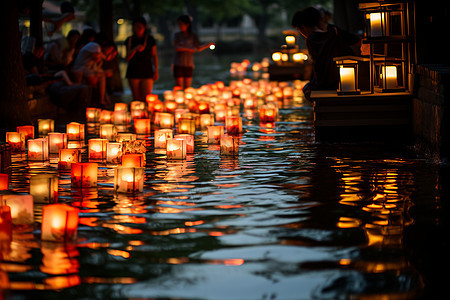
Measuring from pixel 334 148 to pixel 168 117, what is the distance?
442 cm

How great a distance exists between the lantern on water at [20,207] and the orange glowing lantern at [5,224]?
45 cm

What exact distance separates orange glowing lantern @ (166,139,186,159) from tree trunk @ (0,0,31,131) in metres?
4.57

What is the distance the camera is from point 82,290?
604 centimetres

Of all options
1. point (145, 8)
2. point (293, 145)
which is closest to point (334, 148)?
point (293, 145)

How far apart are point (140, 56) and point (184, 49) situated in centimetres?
186

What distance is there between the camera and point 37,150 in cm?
1226

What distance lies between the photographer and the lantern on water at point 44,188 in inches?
360

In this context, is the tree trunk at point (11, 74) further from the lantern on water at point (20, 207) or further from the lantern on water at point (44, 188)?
the lantern on water at point (20, 207)

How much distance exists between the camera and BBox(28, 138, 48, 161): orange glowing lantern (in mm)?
12250

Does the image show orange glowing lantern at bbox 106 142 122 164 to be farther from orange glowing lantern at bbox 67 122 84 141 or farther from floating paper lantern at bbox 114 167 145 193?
orange glowing lantern at bbox 67 122 84 141

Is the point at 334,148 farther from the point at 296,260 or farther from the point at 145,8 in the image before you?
the point at 145,8

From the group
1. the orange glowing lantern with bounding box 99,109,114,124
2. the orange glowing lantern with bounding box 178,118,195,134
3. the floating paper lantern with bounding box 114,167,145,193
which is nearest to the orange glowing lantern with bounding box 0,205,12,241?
the floating paper lantern with bounding box 114,167,145,193

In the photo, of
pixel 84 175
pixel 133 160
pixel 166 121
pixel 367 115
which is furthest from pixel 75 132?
pixel 84 175

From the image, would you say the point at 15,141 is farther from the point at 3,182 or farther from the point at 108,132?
the point at 3,182
